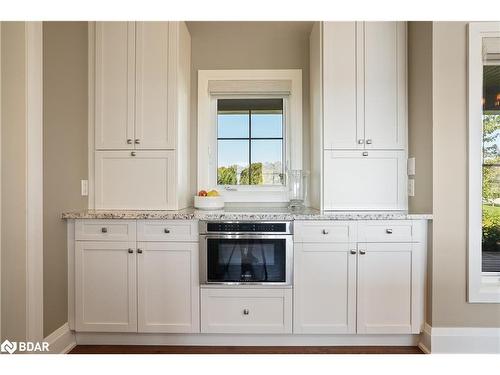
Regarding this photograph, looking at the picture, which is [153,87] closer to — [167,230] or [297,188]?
[167,230]

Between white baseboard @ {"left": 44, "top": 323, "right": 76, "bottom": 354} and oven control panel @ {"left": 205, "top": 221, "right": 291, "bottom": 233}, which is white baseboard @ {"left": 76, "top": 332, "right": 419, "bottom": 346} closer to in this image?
white baseboard @ {"left": 44, "top": 323, "right": 76, "bottom": 354}

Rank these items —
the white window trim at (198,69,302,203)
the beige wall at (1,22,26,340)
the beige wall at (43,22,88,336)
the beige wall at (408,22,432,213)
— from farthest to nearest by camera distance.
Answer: the white window trim at (198,69,302,203) < the beige wall at (408,22,432,213) < the beige wall at (43,22,88,336) < the beige wall at (1,22,26,340)

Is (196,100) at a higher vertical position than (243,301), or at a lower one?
higher

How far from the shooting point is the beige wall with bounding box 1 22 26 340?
6.03 ft

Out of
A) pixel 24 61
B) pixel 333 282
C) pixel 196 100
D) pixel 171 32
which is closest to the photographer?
pixel 24 61

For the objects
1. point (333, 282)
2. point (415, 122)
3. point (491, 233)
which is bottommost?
point (333, 282)

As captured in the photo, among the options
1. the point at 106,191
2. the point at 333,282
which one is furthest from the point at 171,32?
the point at 333,282

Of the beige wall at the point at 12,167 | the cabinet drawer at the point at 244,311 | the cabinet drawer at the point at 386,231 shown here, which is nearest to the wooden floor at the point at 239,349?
the cabinet drawer at the point at 244,311

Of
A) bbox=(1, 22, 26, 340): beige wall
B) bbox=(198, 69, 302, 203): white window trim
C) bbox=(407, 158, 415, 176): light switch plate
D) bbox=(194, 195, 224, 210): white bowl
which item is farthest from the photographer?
bbox=(198, 69, 302, 203): white window trim

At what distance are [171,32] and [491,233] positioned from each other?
2786 mm

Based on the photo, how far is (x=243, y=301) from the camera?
223 centimetres

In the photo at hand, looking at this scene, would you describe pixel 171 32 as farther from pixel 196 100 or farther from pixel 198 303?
pixel 198 303

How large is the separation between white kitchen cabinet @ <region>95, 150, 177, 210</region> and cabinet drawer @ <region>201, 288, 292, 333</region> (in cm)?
89

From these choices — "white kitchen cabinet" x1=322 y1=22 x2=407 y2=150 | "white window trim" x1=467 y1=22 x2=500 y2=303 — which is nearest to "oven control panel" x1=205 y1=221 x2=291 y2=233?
"white kitchen cabinet" x1=322 y1=22 x2=407 y2=150
